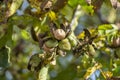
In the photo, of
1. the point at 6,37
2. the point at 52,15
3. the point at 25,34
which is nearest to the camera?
the point at 52,15

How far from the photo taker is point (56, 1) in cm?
253

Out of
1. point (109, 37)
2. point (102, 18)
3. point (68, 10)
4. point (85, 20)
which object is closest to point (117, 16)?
point (102, 18)

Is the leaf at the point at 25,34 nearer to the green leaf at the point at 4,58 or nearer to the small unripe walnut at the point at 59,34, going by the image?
the green leaf at the point at 4,58

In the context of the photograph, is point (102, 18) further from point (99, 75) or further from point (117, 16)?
point (99, 75)

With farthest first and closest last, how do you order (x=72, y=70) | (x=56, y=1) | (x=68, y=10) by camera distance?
(x=72, y=70) < (x=68, y=10) < (x=56, y=1)

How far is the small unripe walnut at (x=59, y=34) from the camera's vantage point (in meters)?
2.42

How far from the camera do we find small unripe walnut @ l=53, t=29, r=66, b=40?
2418 millimetres

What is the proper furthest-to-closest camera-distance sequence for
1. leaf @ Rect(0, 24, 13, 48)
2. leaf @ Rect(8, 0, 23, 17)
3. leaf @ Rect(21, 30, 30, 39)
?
leaf @ Rect(21, 30, 30, 39)
leaf @ Rect(0, 24, 13, 48)
leaf @ Rect(8, 0, 23, 17)

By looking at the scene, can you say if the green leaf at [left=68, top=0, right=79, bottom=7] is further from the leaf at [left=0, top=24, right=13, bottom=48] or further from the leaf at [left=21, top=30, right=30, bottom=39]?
the leaf at [left=21, top=30, right=30, bottom=39]

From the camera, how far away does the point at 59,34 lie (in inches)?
95.6

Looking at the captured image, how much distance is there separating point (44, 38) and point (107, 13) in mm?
2047

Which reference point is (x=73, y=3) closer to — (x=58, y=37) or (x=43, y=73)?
(x=58, y=37)

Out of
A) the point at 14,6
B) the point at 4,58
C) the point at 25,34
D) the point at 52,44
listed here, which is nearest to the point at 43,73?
the point at 52,44

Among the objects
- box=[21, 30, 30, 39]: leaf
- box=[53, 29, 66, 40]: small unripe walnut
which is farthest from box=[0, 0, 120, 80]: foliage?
box=[21, 30, 30, 39]: leaf
